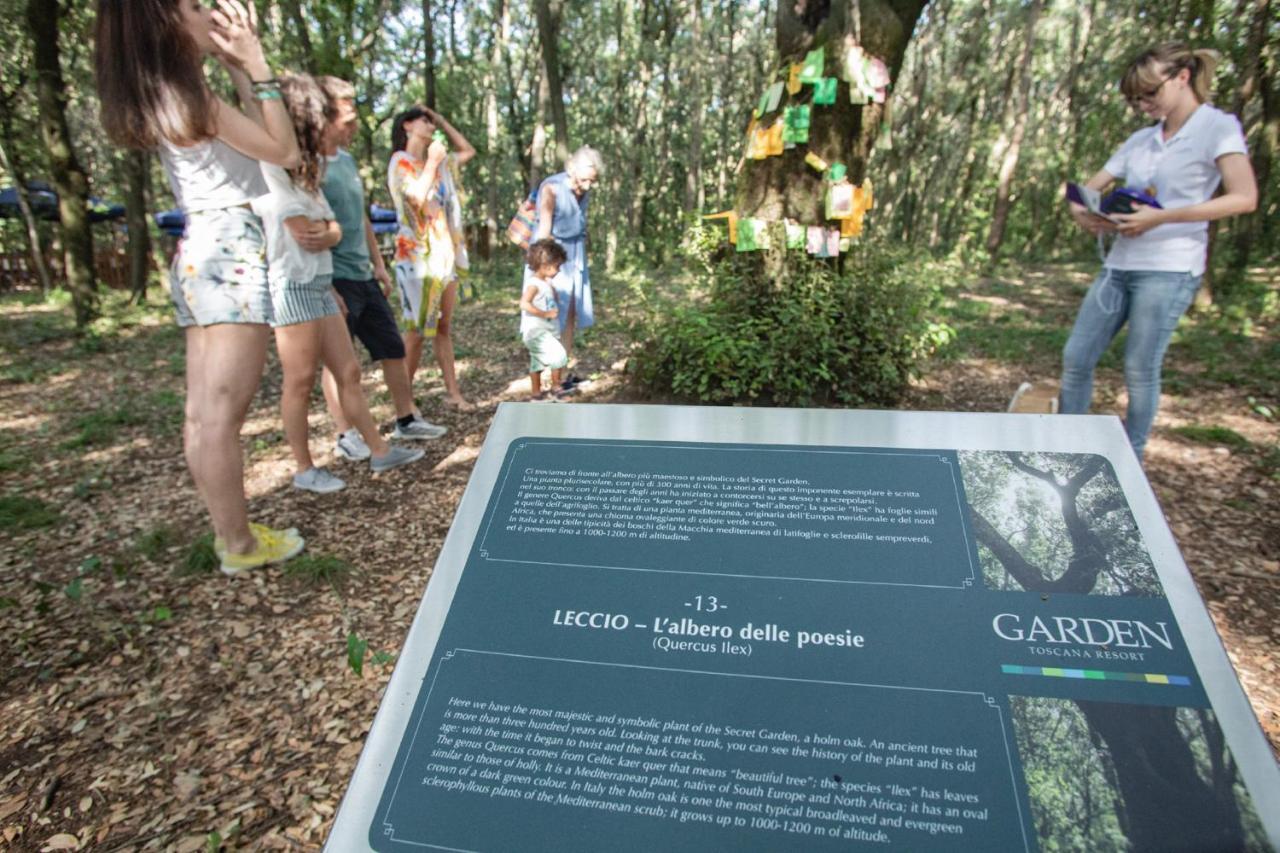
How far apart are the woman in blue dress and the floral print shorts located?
Result: 2.25 m

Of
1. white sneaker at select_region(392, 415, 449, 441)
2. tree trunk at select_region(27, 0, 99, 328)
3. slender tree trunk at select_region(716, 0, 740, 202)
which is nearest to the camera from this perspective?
white sneaker at select_region(392, 415, 449, 441)

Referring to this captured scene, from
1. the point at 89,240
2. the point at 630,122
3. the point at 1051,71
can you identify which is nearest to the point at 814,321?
the point at 89,240

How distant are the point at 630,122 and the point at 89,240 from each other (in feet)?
52.1

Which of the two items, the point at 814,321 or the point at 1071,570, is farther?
the point at 814,321

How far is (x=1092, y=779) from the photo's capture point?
101 cm

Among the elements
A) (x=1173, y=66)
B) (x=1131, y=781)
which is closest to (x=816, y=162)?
(x=1173, y=66)

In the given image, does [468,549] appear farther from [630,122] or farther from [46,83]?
[630,122]

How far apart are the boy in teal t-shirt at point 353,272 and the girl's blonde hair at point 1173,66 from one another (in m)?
3.42

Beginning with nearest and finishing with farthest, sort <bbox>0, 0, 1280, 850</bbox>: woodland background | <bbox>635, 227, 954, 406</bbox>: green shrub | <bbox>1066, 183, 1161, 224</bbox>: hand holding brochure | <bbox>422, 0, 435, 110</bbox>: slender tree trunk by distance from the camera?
<bbox>0, 0, 1280, 850</bbox>: woodland background
<bbox>1066, 183, 1161, 224</bbox>: hand holding brochure
<bbox>635, 227, 954, 406</bbox>: green shrub
<bbox>422, 0, 435, 110</bbox>: slender tree trunk

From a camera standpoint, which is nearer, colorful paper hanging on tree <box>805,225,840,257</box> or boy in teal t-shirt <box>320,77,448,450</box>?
boy in teal t-shirt <box>320,77,448,450</box>

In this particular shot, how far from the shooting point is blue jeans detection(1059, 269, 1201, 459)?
2.88m

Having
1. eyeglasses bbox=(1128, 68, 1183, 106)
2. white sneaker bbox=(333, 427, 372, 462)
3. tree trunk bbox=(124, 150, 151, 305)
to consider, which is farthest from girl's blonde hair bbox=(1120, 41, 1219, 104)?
tree trunk bbox=(124, 150, 151, 305)

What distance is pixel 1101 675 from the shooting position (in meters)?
1.11

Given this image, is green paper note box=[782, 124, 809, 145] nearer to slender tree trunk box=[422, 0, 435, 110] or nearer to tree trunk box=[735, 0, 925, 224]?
tree trunk box=[735, 0, 925, 224]
